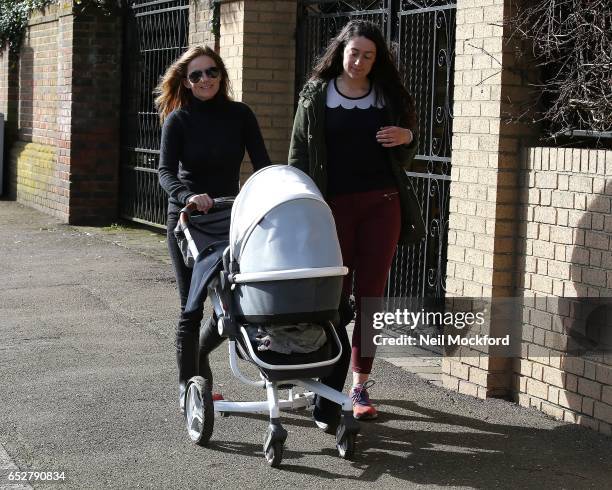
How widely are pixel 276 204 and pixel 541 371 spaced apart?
2.00 metres

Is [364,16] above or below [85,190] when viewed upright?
above

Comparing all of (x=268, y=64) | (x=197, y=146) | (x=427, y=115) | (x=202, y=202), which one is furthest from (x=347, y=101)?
(x=268, y=64)

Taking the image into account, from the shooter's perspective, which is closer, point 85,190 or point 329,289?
point 329,289

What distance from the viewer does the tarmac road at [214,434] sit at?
5.28 metres

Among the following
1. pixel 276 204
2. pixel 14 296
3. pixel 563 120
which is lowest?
pixel 14 296

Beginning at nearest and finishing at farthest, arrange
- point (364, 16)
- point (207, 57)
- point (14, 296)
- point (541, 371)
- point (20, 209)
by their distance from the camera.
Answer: point (207, 57)
point (541, 371)
point (364, 16)
point (14, 296)
point (20, 209)

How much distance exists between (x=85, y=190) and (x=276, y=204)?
9430 mm

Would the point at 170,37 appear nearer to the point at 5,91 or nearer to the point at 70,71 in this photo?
the point at 70,71

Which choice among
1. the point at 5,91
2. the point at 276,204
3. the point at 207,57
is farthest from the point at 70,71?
the point at 276,204

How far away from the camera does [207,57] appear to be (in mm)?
6012

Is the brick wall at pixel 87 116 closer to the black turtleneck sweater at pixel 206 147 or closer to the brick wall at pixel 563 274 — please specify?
the black turtleneck sweater at pixel 206 147

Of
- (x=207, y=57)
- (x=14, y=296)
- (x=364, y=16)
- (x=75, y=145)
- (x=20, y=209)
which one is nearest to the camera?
(x=207, y=57)

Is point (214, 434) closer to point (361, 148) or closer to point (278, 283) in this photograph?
point (278, 283)

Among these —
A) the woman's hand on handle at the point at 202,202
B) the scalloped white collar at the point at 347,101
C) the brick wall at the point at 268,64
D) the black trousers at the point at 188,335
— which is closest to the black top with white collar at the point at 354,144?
the scalloped white collar at the point at 347,101
